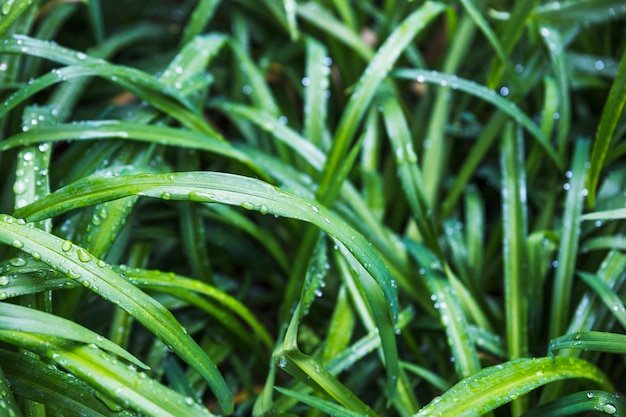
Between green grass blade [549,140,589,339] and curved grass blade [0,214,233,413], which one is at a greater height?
green grass blade [549,140,589,339]

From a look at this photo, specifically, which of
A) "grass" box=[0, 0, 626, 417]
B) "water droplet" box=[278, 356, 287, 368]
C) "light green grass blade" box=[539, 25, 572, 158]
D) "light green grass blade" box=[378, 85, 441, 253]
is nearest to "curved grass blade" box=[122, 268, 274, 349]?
"grass" box=[0, 0, 626, 417]

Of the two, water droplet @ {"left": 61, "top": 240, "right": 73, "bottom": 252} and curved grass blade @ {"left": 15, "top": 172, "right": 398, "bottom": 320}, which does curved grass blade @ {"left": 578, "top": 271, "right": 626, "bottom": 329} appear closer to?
curved grass blade @ {"left": 15, "top": 172, "right": 398, "bottom": 320}

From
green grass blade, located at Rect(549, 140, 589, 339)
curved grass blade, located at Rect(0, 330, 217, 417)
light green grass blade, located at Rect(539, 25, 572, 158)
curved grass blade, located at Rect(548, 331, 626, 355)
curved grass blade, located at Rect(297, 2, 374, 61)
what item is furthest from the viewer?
curved grass blade, located at Rect(297, 2, 374, 61)

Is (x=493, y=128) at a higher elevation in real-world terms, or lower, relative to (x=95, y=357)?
higher

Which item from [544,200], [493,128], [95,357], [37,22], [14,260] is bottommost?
[95,357]

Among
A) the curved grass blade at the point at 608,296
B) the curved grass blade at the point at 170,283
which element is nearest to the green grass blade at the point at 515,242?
the curved grass blade at the point at 608,296

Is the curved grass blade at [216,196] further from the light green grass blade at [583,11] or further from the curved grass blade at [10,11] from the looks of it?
the light green grass blade at [583,11]

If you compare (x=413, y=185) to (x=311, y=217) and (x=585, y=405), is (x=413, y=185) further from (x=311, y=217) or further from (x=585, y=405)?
(x=585, y=405)

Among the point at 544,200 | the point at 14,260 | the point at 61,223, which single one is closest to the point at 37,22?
the point at 61,223

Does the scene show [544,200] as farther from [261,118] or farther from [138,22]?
[138,22]

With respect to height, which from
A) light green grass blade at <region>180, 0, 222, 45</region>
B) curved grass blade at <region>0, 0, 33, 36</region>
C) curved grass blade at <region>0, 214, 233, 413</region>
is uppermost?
light green grass blade at <region>180, 0, 222, 45</region>
